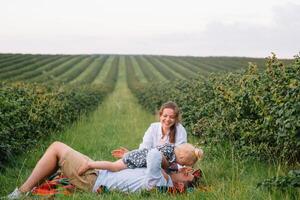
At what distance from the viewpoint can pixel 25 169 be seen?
26.6 feet

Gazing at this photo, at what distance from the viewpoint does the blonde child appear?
19.6 ft

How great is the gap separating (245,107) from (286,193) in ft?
10.3

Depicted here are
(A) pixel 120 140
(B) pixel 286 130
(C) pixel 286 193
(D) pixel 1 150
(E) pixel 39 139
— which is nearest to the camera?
(C) pixel 286 193

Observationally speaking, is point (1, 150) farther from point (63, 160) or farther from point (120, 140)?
point (120, 140)

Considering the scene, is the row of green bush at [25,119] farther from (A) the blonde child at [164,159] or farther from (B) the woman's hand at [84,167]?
(A) the blonde child at [164,159]

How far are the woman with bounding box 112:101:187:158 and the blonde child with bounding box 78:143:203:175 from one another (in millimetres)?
444

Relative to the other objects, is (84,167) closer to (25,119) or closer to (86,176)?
(86,176)

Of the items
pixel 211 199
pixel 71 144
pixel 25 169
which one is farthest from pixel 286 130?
pixel 71 144

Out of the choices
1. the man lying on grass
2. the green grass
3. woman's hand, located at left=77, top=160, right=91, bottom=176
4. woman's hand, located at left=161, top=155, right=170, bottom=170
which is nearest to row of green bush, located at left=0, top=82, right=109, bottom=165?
the green grass

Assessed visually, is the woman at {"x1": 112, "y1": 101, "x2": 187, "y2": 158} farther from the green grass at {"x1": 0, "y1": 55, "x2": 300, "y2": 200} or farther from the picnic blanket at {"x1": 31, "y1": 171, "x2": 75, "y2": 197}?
the picnic blanket at {"x1": 31, "y1": 171, "x2": 75, "y2": 197}

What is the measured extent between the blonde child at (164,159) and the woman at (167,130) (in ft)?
1.46

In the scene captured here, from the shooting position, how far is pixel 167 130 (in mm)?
6777

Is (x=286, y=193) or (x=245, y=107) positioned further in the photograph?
(x=245, y=107)

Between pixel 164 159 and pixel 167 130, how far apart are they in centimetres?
69
